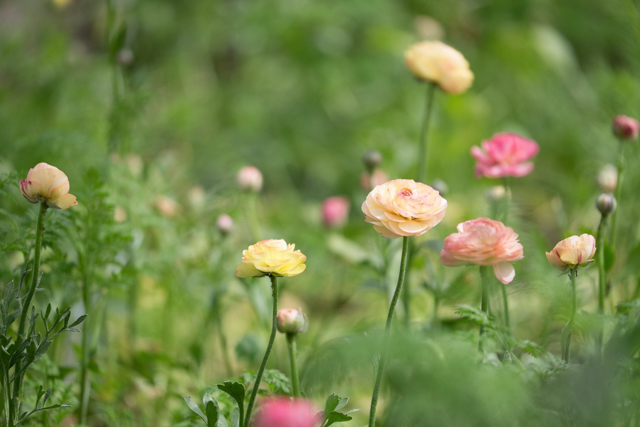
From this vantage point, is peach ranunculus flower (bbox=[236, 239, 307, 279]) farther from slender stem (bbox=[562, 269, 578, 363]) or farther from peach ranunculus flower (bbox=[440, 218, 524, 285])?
slender stem (bbox=[562, 269, 578, 363])

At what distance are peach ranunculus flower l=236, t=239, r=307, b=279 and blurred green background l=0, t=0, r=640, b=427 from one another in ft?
0.25

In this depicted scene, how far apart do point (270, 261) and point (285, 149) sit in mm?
1322

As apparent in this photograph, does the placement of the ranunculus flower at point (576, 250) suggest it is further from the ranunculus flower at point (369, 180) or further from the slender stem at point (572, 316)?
the ranunculus flower at point (369, 180)

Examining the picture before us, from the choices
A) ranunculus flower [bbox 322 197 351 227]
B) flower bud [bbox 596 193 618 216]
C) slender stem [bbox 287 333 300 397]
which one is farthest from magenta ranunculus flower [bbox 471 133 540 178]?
ranunculus flower [bbox 322 197 351 227]

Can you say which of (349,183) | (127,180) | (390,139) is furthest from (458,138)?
(127,180)

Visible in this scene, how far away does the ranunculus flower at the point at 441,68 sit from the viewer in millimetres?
700

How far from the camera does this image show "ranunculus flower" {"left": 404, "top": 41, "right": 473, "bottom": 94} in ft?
2.30

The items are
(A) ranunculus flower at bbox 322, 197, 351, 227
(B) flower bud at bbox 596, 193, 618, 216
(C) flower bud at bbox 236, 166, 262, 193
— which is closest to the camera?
(B) flower bud at bbox 596, 193, 618, 216

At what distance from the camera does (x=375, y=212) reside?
0.45 meters

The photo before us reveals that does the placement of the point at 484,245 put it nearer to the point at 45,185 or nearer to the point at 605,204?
the point at 605,204

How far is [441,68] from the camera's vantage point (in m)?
0.70

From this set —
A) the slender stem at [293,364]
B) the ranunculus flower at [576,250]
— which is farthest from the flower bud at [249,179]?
the ranunculus flower at [576,250]

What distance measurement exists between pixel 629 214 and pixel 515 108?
0.97m

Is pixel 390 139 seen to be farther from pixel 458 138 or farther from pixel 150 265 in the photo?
pixel 150 265
